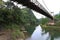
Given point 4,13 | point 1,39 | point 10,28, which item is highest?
point 4,13

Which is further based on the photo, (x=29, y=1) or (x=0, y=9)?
(x=0, y=9)

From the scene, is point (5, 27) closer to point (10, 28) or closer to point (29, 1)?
point (10, 28)

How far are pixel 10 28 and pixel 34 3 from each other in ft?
20.6

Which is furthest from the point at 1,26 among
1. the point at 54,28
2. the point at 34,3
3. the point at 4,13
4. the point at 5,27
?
the point at 54,28

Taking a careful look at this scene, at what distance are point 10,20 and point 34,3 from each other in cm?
756

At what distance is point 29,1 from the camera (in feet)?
28.6

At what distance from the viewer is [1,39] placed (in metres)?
11.7

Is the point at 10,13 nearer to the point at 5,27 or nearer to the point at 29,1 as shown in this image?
the point at 5,27

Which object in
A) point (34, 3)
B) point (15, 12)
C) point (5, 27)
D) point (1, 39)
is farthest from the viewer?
point (15, 12)

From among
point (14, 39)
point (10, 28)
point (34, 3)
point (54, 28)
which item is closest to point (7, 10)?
point (10, 28)

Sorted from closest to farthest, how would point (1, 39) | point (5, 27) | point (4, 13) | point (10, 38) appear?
point (1, 39), point (10, 38), point (5, 27), point (4, 13)

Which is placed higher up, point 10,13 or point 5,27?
point 10,13

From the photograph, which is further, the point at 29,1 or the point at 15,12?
the point at 15,12

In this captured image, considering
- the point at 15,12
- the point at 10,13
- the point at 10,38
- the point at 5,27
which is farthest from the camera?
the point at 15,12
